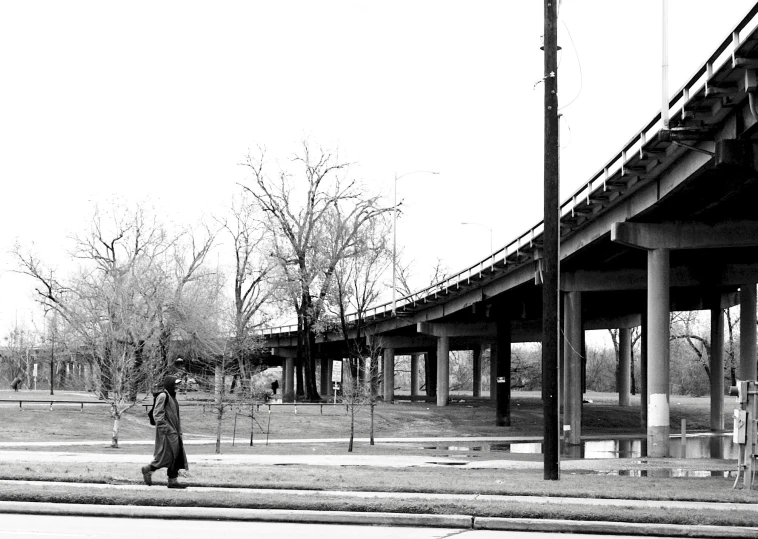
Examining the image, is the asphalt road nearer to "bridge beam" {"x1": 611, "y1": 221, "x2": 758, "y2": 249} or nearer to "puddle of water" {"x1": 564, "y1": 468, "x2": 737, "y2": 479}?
"puddle of water" {"x1": 564, "y1": 468, "x2": 737, "y2": 479}

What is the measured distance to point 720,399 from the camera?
6212 cm

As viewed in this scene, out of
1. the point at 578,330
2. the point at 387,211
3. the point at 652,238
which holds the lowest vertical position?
the point at 578,330

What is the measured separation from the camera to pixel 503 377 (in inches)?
2484

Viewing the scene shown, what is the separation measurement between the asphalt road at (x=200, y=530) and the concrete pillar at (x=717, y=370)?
52130 mm

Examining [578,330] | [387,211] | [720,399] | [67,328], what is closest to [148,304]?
[67,328]

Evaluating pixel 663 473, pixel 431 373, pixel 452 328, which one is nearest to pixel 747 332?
pixel 452 328

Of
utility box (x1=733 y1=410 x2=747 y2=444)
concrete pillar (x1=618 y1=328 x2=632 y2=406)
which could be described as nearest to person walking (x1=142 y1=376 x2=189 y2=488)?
utility box (x1=733 y1=410 x2=747 y2=444)

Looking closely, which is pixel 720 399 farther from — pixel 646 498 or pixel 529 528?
pixel 529 528

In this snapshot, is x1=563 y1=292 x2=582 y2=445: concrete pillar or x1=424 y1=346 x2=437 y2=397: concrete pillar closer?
x1=563 y1=292 x2=582 y2=445: concrete pillar

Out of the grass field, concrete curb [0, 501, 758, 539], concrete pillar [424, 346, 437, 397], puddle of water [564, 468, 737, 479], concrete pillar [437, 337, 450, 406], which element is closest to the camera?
concrete curb [0, 501, 758, 539]

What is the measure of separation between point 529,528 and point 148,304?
44544 millimetres

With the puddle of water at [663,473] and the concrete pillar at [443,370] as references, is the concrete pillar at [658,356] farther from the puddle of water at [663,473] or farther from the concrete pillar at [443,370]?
the concrete pillar at [443,370]

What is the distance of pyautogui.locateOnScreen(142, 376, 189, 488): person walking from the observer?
15.9 m

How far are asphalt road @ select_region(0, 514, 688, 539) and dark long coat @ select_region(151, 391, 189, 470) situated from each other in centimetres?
245
